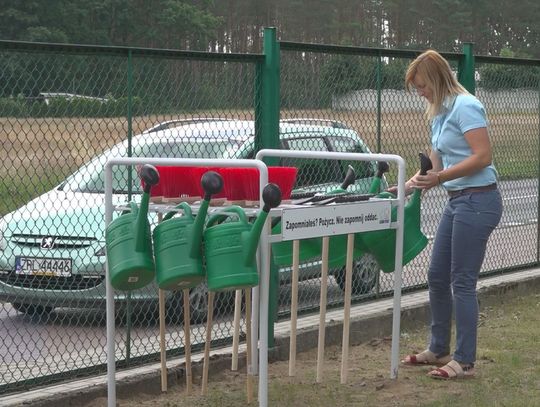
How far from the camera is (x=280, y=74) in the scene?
739 centimetres

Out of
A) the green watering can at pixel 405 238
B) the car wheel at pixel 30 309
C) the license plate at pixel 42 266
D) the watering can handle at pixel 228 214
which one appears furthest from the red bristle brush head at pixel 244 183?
the car wheel at pixel 30 309

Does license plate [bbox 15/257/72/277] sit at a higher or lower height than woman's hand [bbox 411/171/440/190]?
lower

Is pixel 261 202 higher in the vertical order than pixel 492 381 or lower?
higher

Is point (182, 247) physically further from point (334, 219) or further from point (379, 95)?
point (379, 95)

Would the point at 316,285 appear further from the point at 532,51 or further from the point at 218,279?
the point at 532,51

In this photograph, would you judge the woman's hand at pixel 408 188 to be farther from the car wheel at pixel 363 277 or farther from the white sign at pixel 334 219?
the car wheel at pixel 363 277

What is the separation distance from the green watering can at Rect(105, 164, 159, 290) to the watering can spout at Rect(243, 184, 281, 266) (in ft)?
1.53

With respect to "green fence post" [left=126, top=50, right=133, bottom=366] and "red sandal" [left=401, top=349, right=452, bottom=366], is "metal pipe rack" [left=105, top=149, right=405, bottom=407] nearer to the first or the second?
"red sandal" [left=401, top=349, right=452, bottom=366]

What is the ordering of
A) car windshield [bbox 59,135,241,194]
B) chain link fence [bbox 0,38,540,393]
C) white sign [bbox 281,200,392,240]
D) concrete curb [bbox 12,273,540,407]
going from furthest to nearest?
car windshield [bbox 59,135,241,194], chain link fence [bbox 0,38,540,393], concrete curb [bbox 12,273,540,407], white sign [bbox 281,200,392,240]

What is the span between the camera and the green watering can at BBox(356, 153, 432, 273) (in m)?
6.48

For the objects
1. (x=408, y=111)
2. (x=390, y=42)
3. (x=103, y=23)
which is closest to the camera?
(x=408, y=111)

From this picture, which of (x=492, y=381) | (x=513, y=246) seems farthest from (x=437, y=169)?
(x=513, y=246)

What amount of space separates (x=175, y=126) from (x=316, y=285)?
1.99m

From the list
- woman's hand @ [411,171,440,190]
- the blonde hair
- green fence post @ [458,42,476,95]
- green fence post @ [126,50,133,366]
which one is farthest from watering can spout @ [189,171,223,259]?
green fence post @ [458,42,476,95]
